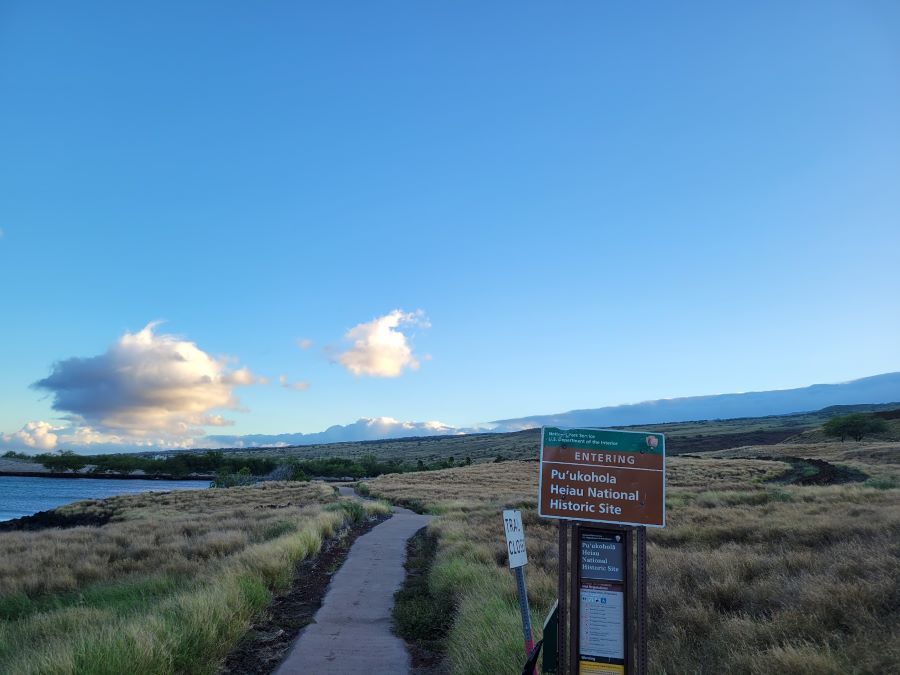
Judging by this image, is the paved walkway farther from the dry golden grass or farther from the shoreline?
the shoreline

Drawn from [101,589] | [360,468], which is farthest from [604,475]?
[360,468]

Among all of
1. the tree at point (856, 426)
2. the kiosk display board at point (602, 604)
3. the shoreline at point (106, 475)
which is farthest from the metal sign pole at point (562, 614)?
the shoreline at point (106, 475)

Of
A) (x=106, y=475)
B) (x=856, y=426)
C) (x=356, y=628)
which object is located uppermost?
(x=356, y=628)

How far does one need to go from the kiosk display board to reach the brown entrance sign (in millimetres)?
242

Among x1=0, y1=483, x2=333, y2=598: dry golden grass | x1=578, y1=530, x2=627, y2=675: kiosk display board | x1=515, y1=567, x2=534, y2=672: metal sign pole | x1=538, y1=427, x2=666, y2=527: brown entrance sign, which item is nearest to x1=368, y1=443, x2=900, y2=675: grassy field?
x1=515, y1=567, x2=534, y2=672: metal sign pole

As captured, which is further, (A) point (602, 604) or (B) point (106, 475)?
(B) point (106, 475)

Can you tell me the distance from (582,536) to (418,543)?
12597 millimetres

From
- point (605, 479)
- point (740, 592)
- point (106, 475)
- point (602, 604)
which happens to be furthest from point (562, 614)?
point (106, 475)

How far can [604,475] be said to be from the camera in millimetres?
5363

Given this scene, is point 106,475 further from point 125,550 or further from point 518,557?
point 518,557

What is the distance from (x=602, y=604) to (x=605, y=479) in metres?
1.07

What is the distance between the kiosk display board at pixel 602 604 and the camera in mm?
4988

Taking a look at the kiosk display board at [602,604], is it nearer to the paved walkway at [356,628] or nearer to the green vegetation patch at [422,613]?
the paved walkway at [356,628]

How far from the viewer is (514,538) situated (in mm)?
5691
